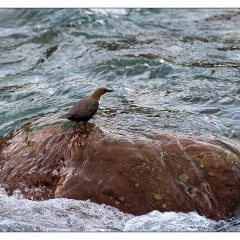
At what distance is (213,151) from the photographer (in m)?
4.22

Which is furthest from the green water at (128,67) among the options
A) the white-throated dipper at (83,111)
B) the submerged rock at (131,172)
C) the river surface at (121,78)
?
the submerged rock at (131,172)

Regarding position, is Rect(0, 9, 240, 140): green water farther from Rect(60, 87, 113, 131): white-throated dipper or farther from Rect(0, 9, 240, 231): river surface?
Rect(60, 87, 113, 131): white-throated dipper

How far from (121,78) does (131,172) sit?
11.4 ft

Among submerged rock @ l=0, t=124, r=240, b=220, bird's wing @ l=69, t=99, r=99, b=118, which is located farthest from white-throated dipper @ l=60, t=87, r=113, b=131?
submerged rock @ l=0, t=124, r=240, b=220

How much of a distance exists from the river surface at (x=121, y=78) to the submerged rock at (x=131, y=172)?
117mm

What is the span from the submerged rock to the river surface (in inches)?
4.6

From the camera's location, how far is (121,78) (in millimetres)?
7301

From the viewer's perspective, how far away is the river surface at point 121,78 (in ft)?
12.4

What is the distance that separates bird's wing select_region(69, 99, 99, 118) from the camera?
4.69 meters

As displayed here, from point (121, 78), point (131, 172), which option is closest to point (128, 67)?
point (121, 78)

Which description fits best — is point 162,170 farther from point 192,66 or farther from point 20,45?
point 20,45

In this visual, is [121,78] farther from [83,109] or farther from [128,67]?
[83,109]

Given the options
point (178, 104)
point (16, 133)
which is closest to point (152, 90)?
point (178, 104)

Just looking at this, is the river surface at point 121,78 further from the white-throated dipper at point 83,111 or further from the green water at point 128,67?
the white-throated dipper at point 83,111
